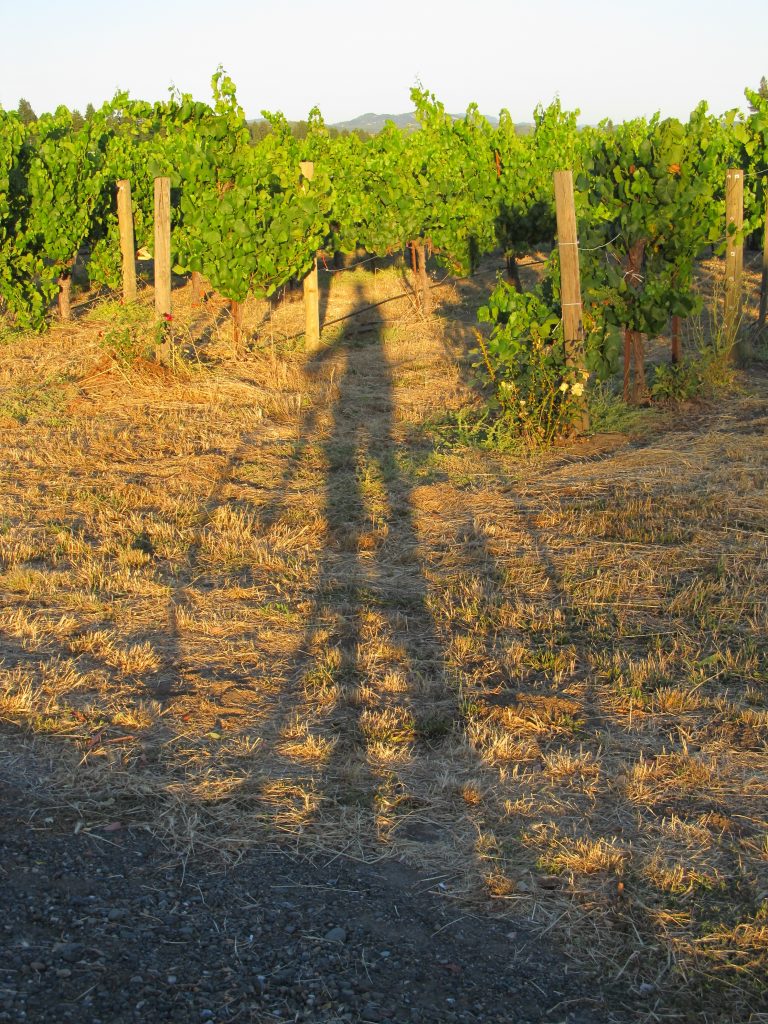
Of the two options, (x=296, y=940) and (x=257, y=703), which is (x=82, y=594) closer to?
(x=257, y=703)

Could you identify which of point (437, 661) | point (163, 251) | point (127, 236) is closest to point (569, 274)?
point (437, 661)

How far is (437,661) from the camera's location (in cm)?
416

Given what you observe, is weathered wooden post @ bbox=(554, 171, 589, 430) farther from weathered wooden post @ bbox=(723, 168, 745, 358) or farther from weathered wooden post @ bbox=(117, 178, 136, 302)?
weathered wooden post @ bbox=(117, 178, 136, 302)

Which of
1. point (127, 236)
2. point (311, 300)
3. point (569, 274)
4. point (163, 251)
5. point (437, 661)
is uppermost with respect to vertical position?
point (127, 236)

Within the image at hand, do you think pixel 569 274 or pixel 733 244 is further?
pixel 733 244

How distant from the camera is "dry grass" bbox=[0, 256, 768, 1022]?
2.76 metres

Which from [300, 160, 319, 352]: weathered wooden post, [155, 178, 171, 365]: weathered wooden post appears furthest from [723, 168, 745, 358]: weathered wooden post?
[155, 178, 171, 365]: weathered wooden post

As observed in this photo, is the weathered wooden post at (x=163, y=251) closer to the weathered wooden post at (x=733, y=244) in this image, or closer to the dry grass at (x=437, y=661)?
the dry grass at (x=437, y=661)

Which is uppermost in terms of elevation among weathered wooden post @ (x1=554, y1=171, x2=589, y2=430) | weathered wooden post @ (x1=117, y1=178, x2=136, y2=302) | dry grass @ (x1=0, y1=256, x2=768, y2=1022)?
weathered wooden post @ (x1=117, y1=178, x2=136, y2=302)

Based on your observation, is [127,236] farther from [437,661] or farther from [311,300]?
[437,661]

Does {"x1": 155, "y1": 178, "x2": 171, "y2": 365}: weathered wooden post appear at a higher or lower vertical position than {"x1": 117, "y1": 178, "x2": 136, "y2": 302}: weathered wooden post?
lower

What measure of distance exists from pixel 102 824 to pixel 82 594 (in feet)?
6.76

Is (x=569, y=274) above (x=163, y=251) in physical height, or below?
below

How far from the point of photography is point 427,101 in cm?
1491
